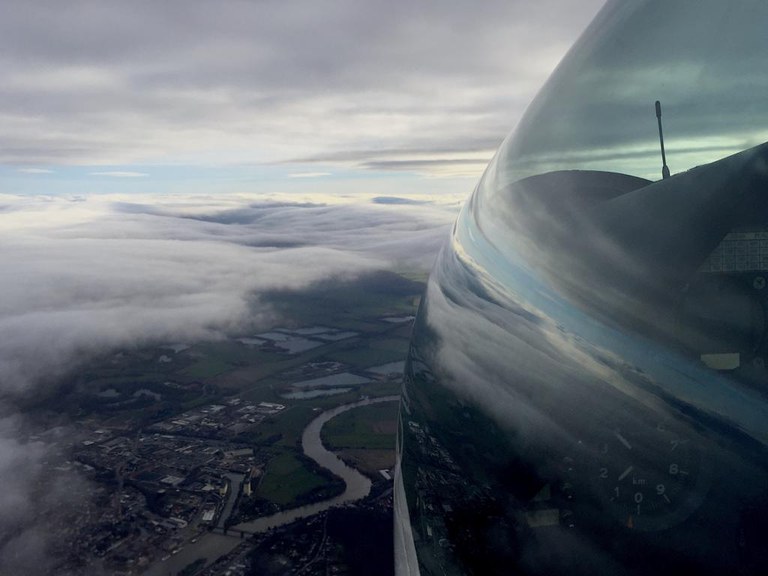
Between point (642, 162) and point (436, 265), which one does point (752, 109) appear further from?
point (436, 265)

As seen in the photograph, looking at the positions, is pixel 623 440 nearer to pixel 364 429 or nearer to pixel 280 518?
pixel 280 518

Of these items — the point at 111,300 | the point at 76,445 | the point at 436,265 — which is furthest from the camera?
the point at 111,300

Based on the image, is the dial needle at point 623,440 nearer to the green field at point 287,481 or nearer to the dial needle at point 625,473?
the dial needle at point 625,473

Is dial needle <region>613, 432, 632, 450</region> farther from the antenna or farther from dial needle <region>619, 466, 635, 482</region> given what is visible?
the antenna

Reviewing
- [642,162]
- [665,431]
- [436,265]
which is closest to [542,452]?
[665,431]

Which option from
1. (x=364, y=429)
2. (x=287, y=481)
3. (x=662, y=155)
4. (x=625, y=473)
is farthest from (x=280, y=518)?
(x=662, y=155)

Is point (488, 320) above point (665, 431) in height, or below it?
above
